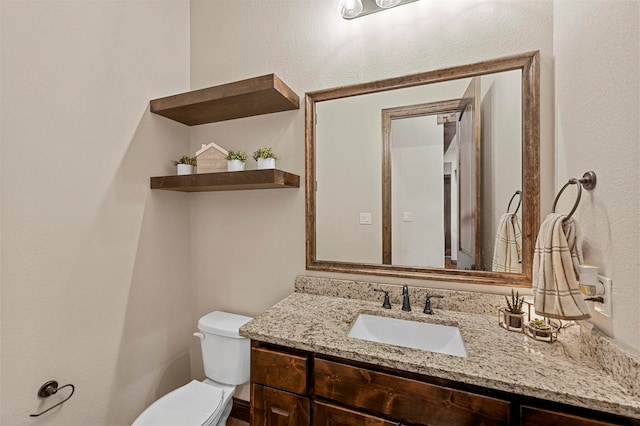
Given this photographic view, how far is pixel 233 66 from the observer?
1810mm

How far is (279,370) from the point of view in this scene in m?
1.06

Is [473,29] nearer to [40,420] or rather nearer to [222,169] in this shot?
[222,169]

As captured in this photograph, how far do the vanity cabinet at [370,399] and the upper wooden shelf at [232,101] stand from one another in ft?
4.04

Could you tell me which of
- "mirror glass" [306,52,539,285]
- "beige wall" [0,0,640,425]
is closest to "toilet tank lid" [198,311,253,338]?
"beige wall" [0,0,640,425]

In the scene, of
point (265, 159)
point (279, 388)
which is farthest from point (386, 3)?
point (279, 388)

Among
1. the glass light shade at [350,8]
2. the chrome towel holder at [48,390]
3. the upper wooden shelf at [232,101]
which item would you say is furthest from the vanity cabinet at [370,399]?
the glass light shade at [350,8]

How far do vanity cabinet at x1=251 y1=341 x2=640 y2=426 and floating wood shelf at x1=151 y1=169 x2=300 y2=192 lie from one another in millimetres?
775

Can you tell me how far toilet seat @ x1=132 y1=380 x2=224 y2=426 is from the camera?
126cm

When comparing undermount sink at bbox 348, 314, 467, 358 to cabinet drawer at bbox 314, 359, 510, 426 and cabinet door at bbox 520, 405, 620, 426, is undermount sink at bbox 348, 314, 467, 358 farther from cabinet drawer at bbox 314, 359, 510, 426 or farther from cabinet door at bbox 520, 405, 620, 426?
cabinet door at bbox 520, 405, 620, 426

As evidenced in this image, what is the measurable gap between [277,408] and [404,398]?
0.50 m

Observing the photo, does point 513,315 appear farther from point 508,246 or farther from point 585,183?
point 585,183

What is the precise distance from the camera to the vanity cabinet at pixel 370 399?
77cm

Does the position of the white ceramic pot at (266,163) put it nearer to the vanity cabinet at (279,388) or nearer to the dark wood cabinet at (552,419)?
the vanity cabinet at (279,388)

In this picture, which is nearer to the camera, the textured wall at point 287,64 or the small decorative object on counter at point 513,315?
the small decorative object on counter at point 513,315
